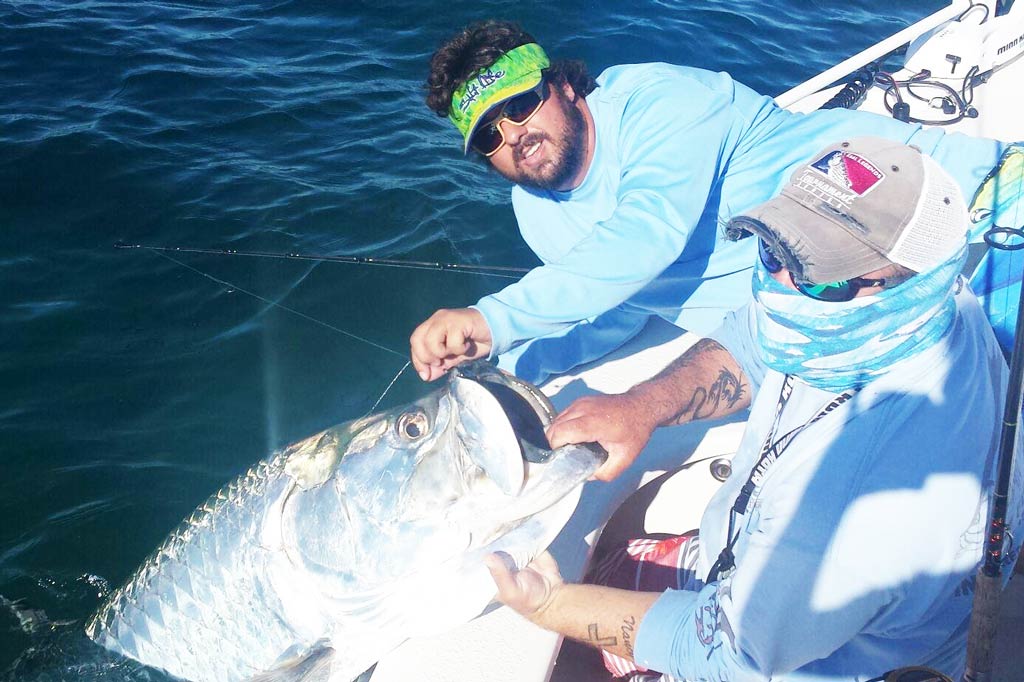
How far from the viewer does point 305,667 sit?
2.08 meters

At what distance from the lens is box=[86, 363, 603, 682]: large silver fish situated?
5.89 ft

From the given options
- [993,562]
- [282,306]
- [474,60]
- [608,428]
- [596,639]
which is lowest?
[282,306]

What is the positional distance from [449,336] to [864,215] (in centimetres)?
110

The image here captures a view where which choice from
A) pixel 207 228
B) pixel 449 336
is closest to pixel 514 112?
pixel 449 336

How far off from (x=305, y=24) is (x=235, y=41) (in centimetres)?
67

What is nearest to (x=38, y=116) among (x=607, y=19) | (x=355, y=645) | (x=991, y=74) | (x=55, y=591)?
(x=55, y=591)

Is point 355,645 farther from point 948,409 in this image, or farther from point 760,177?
point 760,177

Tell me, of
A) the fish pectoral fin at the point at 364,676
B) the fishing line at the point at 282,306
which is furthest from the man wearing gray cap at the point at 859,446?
the fishing line at the point at 282,306

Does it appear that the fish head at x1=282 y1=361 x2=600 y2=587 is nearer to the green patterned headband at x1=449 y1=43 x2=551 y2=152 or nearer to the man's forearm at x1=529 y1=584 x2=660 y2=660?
the man's forearm at x1=529 y1=584 x2=660 y2=660

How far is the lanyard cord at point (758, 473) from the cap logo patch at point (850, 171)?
0.43 metres

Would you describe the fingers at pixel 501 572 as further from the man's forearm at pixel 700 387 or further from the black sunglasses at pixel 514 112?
the black sunglasses at pixel 514 112

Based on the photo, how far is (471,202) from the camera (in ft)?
17.5

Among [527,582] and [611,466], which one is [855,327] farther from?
[527,582]

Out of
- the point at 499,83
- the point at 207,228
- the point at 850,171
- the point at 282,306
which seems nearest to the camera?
the point at 850,171
